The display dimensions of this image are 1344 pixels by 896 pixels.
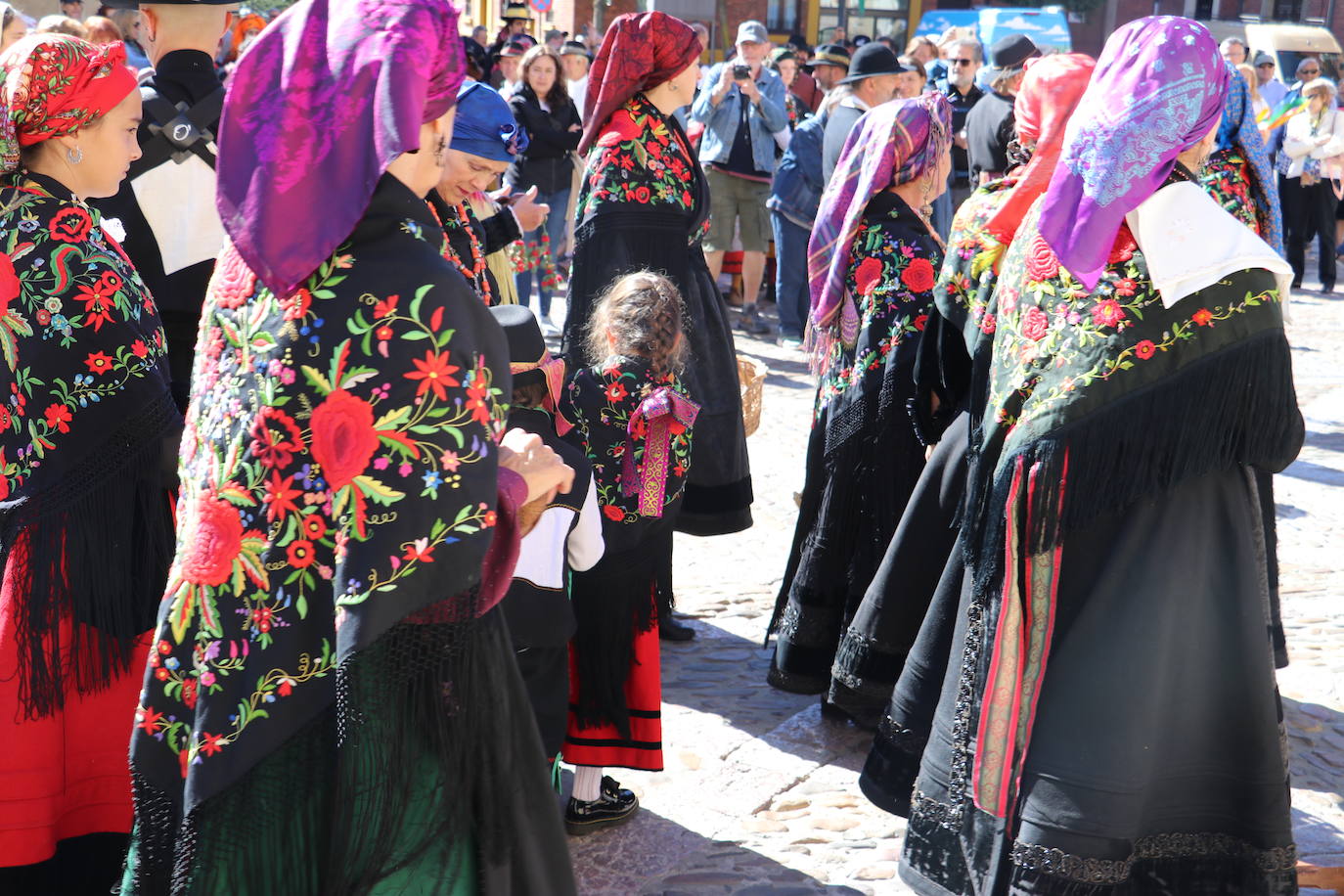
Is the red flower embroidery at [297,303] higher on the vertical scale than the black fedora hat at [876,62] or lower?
lower

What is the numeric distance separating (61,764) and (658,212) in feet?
8.81

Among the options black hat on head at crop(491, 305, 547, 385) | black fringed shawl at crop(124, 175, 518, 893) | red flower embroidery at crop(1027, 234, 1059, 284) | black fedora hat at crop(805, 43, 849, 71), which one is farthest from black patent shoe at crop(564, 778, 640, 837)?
black fedora hat at crop(805, 43, 849, 71)

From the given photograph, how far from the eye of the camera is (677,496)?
150 inches

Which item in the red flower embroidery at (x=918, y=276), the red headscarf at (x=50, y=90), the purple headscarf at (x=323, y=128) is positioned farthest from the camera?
the red flower embroidery at (x=918, y=276)

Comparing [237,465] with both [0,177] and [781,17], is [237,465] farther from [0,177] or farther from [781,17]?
[781,17]

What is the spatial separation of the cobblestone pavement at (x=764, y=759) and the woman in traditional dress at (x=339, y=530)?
141cm

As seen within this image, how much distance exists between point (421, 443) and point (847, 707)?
8.16 ft

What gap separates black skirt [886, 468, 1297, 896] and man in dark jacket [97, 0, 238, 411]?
2353 millimetres

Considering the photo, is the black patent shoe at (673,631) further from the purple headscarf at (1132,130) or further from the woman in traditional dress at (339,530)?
the woman in traditional dress at (339,530)

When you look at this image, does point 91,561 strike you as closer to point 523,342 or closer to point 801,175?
point 523,342

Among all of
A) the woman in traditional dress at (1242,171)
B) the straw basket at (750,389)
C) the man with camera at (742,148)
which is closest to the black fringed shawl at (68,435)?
the straw basket at (750,389)

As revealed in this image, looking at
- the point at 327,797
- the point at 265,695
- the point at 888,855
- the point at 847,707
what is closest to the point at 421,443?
the point at 265,695

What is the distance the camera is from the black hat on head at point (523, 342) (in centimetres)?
303

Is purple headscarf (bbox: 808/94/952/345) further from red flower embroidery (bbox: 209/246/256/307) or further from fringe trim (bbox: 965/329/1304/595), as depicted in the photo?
red flower embroidery (bbox: 209/246/256/307)
